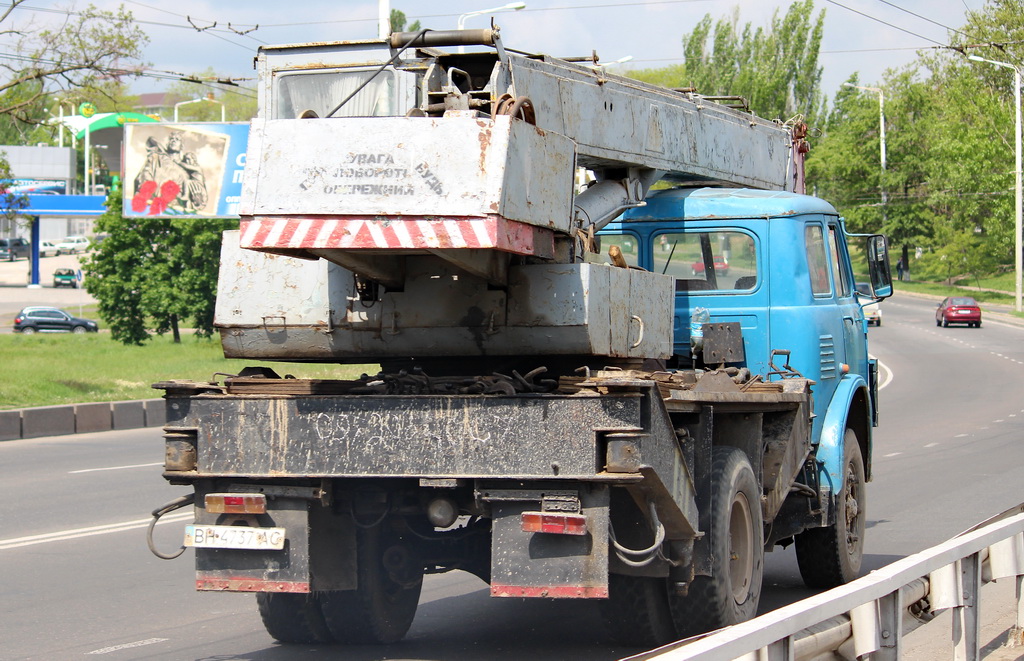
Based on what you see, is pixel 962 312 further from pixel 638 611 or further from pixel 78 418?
pixel 638 611

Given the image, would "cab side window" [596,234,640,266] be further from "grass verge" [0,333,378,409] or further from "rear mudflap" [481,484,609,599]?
"grass verge" [0,333,378,409]

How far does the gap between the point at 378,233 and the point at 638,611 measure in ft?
7.80

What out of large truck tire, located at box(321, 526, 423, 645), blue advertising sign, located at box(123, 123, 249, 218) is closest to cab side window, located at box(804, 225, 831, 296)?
large truck tire, located at box(321, 526, 423, 645)

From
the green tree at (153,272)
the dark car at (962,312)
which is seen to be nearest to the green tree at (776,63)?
the dark car at (962,312)

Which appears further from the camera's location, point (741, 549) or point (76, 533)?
point (76, 533)

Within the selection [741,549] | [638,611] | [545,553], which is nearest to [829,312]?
→ [741,549]

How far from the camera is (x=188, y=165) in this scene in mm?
32594

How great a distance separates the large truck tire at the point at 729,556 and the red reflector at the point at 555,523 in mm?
1152

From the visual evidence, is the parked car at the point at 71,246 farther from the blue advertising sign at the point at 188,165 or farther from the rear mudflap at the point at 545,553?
the rear mudflap at the point at 545,553

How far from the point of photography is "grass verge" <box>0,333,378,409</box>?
22.9 meters

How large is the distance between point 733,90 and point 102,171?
6357 centimetres

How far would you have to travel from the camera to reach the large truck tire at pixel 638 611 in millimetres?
6412

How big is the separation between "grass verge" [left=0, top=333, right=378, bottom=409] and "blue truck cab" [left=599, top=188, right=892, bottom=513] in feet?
22.0

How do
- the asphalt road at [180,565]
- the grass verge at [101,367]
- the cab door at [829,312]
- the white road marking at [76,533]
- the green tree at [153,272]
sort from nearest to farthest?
1. the asphalt road at [180,565]
2. the cab door at [829,312]
3. the white road marking at [76,533]
4. the grass verge at [101,367]
5. the green tree at [153,272]
